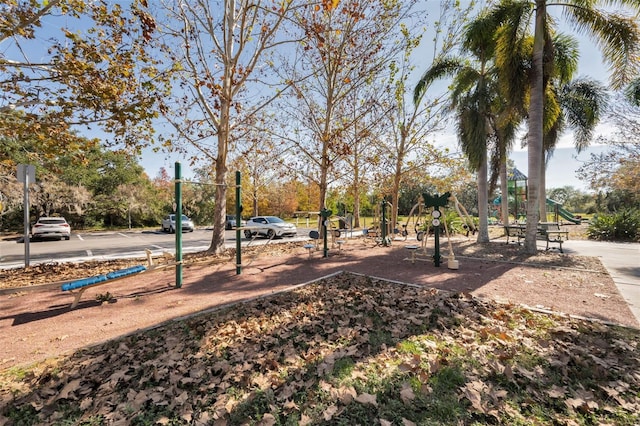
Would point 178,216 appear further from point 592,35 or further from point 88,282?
point 592,35

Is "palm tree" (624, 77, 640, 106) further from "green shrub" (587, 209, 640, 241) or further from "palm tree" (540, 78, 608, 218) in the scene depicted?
"green shrub" (587, 209, 640, 241)

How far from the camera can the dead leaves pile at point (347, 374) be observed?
7.63ft

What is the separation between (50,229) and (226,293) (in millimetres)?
18669

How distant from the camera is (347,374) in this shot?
2842mm

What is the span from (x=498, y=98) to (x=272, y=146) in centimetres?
1106

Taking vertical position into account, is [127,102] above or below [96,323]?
above

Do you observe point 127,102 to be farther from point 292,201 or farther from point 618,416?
point 292,201

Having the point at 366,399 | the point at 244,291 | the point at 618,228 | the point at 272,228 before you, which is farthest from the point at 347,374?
the point at 618,228

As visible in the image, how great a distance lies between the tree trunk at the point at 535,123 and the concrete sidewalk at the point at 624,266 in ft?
6.60

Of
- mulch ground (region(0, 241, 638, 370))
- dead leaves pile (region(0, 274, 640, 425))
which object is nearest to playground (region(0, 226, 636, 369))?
mulch ground (region(0, 241, 638, 370))

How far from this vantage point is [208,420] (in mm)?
2254

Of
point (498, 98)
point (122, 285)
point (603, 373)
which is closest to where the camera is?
point (603, 373)

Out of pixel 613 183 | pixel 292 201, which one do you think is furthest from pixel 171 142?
pixel 292 201

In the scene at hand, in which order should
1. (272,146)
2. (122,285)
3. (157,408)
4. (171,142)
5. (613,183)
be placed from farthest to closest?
1. (613,183)
2. (272,146)
3. (171,142)
4. (122,285)
5. (157,408)
